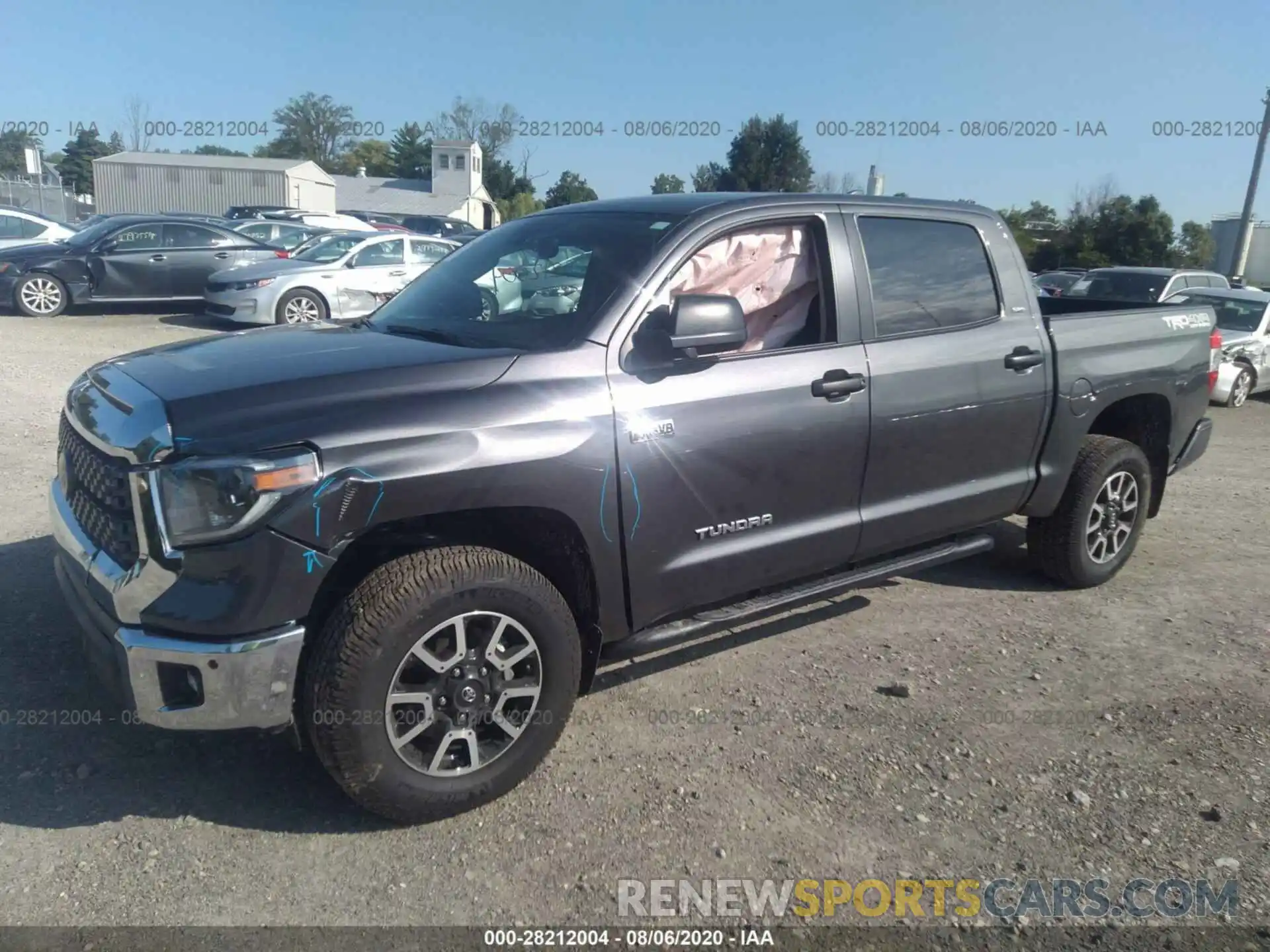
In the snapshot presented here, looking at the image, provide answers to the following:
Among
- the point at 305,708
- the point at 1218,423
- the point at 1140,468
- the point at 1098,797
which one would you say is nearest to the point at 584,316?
the point at 305,708

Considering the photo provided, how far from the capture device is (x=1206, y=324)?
5.76 meters

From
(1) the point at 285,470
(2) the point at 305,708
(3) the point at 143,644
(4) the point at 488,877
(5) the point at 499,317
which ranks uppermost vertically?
(5) the point at 499,317

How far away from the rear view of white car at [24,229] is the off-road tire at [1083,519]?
16.3 metres

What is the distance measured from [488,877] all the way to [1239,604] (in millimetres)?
4485

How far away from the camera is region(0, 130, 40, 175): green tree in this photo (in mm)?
68875

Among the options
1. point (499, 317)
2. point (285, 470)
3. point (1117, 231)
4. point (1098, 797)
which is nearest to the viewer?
point (285, 470)

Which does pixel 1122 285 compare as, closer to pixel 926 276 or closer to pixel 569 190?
pixel 926 276

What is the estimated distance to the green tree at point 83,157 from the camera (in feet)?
227

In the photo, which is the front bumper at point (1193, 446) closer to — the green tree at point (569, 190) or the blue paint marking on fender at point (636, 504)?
the blue paint marking on fender at point (636, 504)

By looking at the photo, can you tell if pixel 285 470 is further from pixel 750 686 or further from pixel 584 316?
pixel 750 686

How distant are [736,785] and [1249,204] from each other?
26748 millimetres

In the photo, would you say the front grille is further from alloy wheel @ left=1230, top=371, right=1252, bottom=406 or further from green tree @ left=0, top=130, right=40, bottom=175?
green tree @ left=0, top=130, right=40, bottom=175

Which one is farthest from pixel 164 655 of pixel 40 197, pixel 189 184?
pixel 189 184

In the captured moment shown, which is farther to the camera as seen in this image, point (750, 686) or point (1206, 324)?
point (1206, 324)
